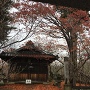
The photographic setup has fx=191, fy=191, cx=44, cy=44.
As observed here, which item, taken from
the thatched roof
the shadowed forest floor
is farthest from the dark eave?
the thatched roof

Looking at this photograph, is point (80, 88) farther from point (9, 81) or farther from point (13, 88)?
point (9, 81)

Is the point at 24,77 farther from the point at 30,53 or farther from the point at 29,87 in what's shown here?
the point at 30,53

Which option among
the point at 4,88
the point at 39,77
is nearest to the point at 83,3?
the point at 4,88

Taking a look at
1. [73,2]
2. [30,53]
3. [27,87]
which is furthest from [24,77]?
[73,2]

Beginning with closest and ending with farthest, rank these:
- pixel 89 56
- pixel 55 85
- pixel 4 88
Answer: pixel 89 56 → pixel 4 88 → pixel 55 85

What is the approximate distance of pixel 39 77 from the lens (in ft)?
82.9

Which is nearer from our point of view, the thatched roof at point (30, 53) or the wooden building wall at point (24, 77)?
the thatched roof at point (30, 53)

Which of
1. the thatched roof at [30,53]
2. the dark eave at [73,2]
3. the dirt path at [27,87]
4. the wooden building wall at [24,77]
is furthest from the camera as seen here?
the wooden building wall at [24,77]

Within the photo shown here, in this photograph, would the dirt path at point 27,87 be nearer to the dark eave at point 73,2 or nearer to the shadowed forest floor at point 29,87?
the shadowed forest floor at point 29,87

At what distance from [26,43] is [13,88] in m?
6.98

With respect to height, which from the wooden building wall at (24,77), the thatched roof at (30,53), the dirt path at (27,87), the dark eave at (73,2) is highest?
the thatched roof at (30,53)

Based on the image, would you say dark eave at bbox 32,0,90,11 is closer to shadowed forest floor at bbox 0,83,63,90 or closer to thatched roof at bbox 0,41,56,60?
shadowed forest floor at bbox 0,83,63,90

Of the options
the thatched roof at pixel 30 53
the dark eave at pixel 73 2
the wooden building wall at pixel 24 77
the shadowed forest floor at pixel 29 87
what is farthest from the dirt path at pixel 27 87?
the dark eave at pixel 73 2

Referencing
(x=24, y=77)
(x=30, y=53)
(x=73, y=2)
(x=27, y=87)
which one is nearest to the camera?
(x=73, y=2)
